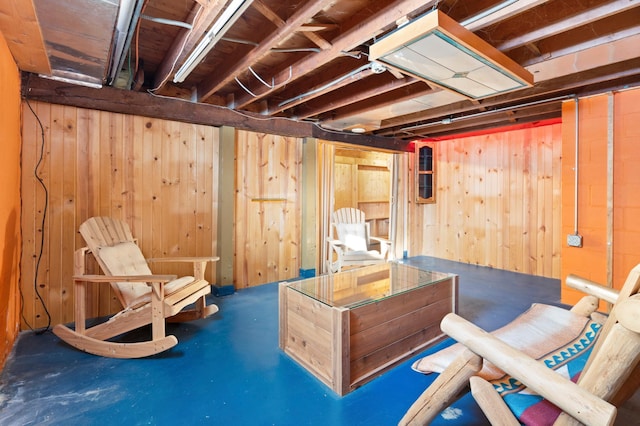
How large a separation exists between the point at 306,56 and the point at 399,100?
45.6 inches

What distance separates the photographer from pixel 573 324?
5.65ft

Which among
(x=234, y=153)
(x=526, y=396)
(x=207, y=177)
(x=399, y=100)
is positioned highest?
(x=399, y=100)

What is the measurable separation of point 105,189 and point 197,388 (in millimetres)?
2055

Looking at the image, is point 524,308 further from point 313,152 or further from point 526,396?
point 313,152

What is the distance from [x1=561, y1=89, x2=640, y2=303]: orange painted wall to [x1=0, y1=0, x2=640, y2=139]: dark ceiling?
0.75 feet

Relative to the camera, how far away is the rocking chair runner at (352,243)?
3891 mm

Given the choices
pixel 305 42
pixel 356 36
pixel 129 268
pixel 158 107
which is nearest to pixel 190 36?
pixel 305 42

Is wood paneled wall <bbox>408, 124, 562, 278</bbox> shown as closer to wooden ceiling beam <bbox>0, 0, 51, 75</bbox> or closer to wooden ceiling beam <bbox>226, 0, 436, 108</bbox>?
wooden ceiling beam <bbox>226, 0, 436, 108</bbox>

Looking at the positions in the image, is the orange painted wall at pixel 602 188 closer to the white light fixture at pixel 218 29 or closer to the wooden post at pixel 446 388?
the wooden post at pixel 446 388

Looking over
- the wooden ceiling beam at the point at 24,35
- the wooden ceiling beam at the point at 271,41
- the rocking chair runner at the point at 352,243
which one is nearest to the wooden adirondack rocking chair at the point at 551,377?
the wooden ceiling beam at the point at 271,41

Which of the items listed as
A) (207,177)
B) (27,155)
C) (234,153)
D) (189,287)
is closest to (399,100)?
(234,153)

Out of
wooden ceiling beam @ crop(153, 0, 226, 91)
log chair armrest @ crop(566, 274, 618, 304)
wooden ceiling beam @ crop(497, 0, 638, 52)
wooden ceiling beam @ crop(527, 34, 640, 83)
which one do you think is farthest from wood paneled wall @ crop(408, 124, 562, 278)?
wooden ceiling beam @ crop(153, 0, 226, 91)

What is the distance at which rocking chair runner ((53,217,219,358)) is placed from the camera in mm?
2150

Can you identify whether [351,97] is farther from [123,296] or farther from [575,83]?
[123,296]
